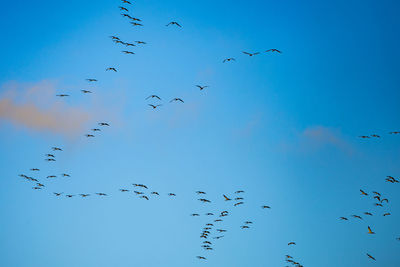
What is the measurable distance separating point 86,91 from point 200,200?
20747 millimetres

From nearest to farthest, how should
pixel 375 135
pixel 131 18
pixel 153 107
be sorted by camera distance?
pixel 131 18 < pixel 153 107 < pixel 375 135

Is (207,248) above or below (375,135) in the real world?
below

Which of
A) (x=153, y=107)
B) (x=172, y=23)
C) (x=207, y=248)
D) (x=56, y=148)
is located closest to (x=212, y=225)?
(x=207, y=248)

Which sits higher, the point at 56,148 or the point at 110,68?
the point at 110,68

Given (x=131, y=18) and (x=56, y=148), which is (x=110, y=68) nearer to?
(x=131, y=18)

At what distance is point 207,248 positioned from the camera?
6019 cm

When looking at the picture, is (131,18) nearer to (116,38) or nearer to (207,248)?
(116,38)

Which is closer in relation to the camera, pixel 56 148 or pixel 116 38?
pixel 116 38

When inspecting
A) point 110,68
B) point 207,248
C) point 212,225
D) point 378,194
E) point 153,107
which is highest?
point 110,68

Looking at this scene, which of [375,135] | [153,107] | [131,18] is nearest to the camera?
[131,18]

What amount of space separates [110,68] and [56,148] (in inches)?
650

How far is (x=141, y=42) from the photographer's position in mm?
51906

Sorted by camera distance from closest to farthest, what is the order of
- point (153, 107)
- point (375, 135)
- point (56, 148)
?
point (153, 107), point (375, 135), point (56, 148)

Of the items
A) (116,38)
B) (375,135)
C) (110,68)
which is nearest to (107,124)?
(110,68)
